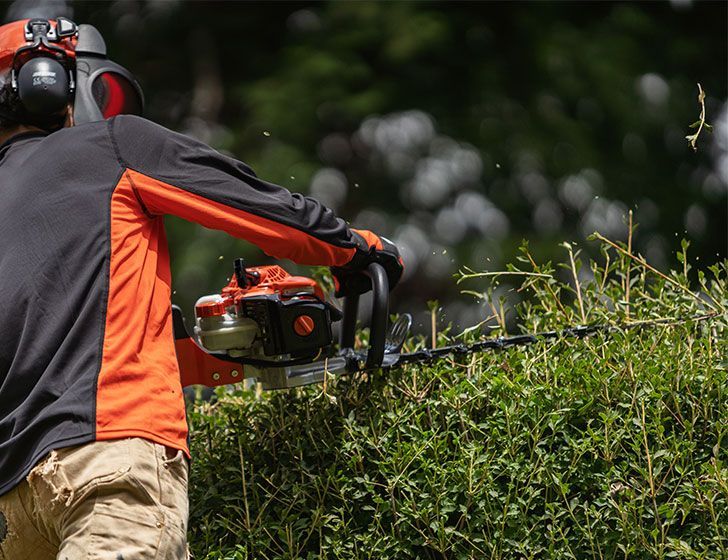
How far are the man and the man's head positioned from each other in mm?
168

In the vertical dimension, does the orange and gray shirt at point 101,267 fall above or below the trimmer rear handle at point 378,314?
above

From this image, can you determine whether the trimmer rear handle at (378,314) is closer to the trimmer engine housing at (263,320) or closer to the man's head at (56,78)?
the trimmer engine housing at (263,320)

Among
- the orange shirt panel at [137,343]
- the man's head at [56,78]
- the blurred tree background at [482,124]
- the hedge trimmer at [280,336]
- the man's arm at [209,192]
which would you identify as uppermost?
the man's head at [56,78]

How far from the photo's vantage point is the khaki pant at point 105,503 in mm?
2596

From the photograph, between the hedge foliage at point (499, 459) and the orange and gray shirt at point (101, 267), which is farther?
the hedge foliage at point (499, 459)

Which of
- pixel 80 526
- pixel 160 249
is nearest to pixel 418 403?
pixel 160 249

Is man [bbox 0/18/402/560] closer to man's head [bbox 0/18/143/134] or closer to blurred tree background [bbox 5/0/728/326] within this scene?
man's head [bbox 0/18/143/134]

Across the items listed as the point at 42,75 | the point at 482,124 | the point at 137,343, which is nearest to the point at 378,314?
the point at 137,343

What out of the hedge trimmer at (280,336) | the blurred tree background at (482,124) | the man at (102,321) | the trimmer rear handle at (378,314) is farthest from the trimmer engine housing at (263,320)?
the blurred tree background at (482,124)

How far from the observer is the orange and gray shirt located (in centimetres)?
271

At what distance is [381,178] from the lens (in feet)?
33.2

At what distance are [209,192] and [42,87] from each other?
2.12ft

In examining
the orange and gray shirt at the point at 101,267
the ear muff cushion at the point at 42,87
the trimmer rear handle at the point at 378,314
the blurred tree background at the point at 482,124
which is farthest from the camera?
the blurred tree background at the point at 482,124

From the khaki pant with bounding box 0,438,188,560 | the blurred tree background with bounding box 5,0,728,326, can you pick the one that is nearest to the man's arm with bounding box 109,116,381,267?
the khaki pant with bounding box 0,438,188,560
